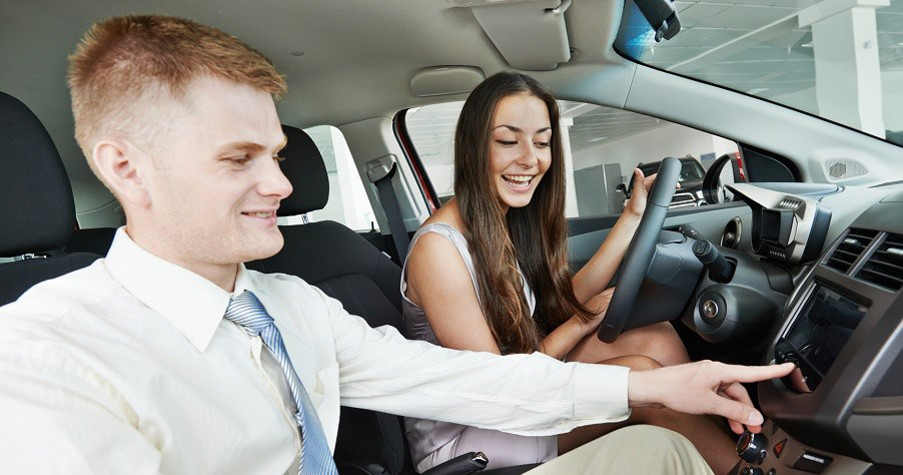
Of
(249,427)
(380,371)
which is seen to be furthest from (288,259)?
(249,427)

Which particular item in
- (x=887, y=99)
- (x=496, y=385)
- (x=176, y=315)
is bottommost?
(x=496, y=385)

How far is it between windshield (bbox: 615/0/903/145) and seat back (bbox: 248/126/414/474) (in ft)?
3.43

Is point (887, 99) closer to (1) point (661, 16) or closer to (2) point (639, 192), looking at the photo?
(1) point (661, 16)

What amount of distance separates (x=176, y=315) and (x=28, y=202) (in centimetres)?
51

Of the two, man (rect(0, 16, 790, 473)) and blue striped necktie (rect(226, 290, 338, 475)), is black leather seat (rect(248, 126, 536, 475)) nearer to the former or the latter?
man (rect(0, 16, 790, 473))

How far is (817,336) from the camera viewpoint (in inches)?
41.3

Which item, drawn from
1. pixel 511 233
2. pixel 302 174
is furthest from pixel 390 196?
pixel 511 233

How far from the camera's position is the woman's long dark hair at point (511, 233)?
5.10ft

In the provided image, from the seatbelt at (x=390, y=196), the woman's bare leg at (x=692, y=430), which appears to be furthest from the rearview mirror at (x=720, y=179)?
the seatbelt at (x=390, y=196)

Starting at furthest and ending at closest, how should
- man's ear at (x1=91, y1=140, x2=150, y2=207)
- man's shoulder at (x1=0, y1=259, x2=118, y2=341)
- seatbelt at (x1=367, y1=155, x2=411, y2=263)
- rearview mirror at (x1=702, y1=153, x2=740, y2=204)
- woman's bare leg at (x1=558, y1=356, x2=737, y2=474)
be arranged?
seatbelt at (x1=367, y1=155, x2=411, y2=263) < rearview mirror at (x1=702, y1=153, x2=740, y2=204) < woman's bare leg at (x1=558, y1=356, x2=737, y2=474) < man's ear at (x1=91, y1=140, x2=150, y2=207) < man's shoulder at (x1=0, y1=259, x2=118, y2=341)

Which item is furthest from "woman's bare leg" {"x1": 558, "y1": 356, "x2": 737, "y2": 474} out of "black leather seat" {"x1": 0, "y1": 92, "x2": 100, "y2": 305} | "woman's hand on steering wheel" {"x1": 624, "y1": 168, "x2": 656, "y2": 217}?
"black leather seat" {"x1": 0, "y1": 92, "x2": 100, "y2": 305}

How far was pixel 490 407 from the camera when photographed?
3.78 feet

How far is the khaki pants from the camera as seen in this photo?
1.00m

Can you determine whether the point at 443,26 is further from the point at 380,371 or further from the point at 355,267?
the point at 380,371
